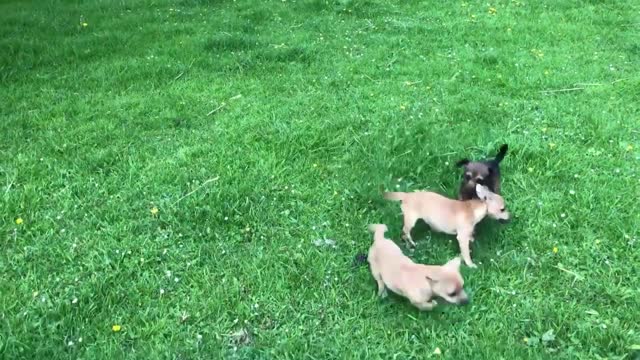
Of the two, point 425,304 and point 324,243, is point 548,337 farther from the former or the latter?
point 324,243

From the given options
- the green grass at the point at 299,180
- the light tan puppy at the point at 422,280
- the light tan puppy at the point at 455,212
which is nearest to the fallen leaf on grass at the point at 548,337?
the green grass at the point at 299,180

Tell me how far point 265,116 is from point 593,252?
2.98 meters

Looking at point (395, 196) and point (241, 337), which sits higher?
point (395, 196)

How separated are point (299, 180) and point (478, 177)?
135cm

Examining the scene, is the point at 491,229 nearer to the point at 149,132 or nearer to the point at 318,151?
the point at 318,151

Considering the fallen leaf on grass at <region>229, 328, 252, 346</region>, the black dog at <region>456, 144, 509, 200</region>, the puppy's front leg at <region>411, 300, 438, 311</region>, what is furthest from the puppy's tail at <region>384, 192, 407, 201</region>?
the fallen leaf on grass at <region>229, 328, 252, 346</region>

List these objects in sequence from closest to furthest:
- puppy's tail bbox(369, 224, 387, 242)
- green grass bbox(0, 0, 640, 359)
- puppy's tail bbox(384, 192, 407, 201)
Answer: green grass bbox(0, 0, 640, 359)
puppy's tail bbox(369, 224, 387, 242)
puppy's tail bbox(384, 192, 407, 201)

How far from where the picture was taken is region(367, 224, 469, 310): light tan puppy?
3.30 metres

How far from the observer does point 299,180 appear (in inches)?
190

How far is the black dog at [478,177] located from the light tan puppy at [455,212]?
0.14 meters

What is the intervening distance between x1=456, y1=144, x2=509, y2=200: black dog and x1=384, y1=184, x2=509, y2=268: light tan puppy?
0.46ft

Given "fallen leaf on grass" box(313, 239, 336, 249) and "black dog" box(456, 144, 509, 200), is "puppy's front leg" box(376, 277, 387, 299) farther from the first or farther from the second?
"black dog" box(456, 144, 509, 200)

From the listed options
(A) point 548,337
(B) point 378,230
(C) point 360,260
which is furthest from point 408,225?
(A) point 548,337

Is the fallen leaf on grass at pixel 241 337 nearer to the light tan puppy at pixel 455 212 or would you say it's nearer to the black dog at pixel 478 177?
the light tan puppy at pixel 455 212
